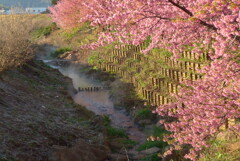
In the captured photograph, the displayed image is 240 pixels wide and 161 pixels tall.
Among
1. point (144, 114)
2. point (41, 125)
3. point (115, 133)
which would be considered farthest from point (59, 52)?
point (41, 125)

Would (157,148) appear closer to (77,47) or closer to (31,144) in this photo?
(31,144)

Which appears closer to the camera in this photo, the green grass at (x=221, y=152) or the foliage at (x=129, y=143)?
the green grass at (x=221, y=152)

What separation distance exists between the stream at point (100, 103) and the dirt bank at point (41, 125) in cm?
96

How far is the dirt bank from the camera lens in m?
6.89

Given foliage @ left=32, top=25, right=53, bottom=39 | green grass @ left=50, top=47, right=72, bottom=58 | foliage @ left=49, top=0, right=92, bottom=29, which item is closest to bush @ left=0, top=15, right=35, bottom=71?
green grass @ left=50, top=47, right=72, bottom=58

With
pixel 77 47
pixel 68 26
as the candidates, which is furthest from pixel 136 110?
pixel 68 26

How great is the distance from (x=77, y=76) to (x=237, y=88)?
15842 millimetres

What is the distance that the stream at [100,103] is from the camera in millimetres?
10927

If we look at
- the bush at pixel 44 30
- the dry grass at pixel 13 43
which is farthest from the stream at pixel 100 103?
the bush at pixel 44 30

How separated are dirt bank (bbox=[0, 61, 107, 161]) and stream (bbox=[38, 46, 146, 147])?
0.96m

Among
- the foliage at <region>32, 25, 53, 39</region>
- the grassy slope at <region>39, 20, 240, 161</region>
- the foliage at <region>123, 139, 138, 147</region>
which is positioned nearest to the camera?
the grassy slope at <region>39, 20, 240, 161</region>

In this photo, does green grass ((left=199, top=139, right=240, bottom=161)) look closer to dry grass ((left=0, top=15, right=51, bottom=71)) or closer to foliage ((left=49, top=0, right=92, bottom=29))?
dry grass ((left=0, top=15, right=51, bottom=71))

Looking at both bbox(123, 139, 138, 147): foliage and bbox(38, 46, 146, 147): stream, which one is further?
bbox(38, 46, 146, 147): stream

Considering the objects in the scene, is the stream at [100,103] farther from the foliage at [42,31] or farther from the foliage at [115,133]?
the foliage at [42,31]
